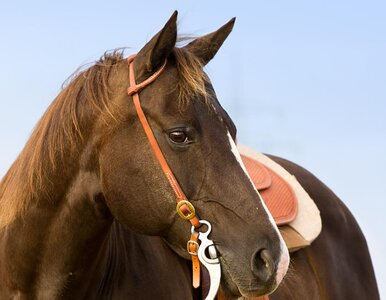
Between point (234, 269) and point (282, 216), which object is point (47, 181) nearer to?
point (234, 269)

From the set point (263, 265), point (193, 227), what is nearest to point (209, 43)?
point (193, 227)

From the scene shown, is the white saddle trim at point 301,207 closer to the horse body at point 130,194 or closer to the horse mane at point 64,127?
the horse body at point 130,194

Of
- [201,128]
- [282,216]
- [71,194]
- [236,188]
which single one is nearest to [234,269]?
[236,188]

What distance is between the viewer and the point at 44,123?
5.19 m

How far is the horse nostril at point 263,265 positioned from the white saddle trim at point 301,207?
2446 mm

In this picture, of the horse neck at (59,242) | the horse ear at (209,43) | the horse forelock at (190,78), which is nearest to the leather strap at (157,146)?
the horse forelock at (190,78)

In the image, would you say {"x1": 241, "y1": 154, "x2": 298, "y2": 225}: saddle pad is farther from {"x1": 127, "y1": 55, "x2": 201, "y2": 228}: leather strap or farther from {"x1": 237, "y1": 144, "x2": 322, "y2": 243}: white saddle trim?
{"x1": 127, "y1": 55, "x2": 201, "y2": 228}: leather strap

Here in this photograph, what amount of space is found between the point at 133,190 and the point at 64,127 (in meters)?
0.61

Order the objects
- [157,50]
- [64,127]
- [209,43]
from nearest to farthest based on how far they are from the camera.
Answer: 1. [157,50]
2. [64,127]
3. [209,43]

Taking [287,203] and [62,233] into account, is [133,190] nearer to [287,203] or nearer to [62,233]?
[62,233]

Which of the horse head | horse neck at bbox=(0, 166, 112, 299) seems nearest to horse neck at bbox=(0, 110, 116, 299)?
horse neck at bbox=(0, 166, 112, 299)

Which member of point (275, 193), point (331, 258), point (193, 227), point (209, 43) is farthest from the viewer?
point (331, 258)

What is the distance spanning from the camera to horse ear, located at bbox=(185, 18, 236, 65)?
5.11 meters

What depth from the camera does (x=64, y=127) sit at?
5.02 m
